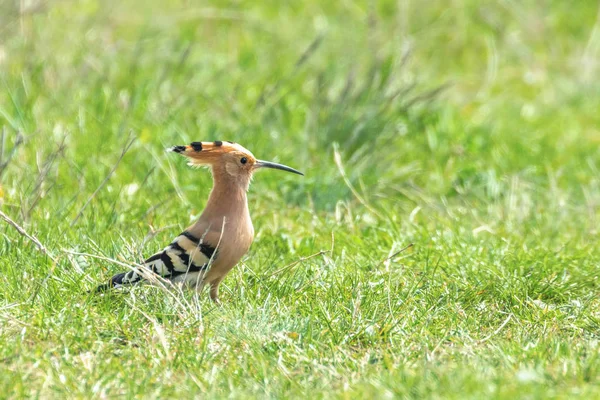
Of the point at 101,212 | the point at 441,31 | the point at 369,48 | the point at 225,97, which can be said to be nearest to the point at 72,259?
the point at 101,212

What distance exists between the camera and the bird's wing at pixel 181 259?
12.6ft

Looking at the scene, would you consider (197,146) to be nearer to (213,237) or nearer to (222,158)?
(222,158)

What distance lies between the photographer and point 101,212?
4801mm

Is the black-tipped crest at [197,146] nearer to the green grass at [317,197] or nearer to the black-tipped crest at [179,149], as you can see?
the black-tipped crest at [179,149]

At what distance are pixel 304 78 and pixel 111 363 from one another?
4.21m

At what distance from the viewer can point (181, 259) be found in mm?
3883

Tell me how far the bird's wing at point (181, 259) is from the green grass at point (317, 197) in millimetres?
99

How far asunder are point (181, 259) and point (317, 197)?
164cm

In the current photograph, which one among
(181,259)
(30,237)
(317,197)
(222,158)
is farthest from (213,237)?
(317,197)

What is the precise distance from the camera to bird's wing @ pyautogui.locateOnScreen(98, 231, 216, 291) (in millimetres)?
3842

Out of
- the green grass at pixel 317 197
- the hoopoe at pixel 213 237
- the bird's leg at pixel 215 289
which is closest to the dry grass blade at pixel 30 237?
the green grass at pixel 317 197

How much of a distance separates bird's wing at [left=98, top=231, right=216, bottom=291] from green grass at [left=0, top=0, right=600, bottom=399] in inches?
3.9

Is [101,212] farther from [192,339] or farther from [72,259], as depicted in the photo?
[192,339]

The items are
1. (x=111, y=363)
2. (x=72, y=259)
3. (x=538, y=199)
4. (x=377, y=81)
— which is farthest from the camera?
(x=377, y=81)
